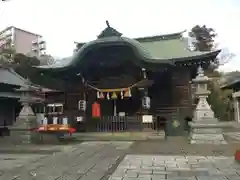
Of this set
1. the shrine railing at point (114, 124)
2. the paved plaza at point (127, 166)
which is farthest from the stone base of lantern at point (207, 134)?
the shrine railing at point (114, 124)

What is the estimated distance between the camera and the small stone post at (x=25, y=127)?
41.5ft

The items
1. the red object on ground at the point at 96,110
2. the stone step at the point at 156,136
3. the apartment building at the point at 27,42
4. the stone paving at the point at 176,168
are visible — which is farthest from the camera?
the apartment building at the point at 27,42

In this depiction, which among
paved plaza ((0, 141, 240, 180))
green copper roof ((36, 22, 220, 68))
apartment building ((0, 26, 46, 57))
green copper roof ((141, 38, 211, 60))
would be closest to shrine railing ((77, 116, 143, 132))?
green copper roof ((36, 22, 220, 68))

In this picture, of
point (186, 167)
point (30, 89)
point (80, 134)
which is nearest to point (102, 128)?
point (80, 134)

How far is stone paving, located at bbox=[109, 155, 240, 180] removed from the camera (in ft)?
18.8

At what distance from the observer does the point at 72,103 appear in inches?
653

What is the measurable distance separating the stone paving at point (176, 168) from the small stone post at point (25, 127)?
6.48 metres

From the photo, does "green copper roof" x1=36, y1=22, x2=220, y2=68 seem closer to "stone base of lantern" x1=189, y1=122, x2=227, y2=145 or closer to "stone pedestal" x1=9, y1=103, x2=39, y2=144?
"stone pedestal" x1=9, y1=103, x2=39, y2=144

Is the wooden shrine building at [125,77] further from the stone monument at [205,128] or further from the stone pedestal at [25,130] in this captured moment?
the stone monument at [205,128]

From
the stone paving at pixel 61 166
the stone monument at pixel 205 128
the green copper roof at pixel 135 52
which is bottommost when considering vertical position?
the stone paving at pixel 61 166

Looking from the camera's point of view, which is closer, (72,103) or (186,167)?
(186,167)

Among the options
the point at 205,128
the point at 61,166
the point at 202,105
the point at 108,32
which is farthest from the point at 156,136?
the point at 61,166

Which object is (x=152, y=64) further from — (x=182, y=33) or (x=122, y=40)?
(x=182, y=33)

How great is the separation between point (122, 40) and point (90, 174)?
8.89m
